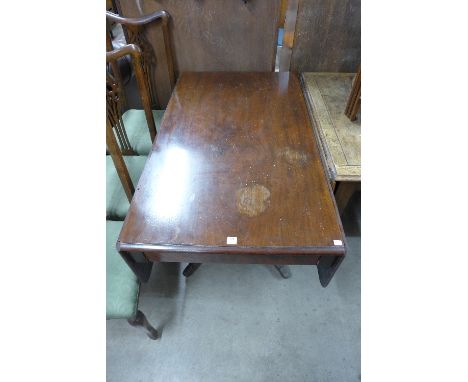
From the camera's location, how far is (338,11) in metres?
1.44

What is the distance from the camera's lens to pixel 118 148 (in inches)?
40.9

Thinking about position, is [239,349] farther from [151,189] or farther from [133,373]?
[151,189]

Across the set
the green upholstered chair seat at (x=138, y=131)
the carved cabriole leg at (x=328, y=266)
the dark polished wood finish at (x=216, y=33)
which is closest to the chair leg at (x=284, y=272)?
the carved cabriole leg at (x=328, y=266)

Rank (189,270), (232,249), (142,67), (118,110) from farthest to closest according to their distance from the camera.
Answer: (189,270)
(142,67)
(118,110)
(232,249)

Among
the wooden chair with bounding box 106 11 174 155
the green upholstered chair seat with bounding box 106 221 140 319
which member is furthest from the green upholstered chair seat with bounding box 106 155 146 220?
the green upholstered chair seat with bounding box 106 221 140 319

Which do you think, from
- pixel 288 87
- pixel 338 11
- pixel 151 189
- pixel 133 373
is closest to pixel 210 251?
pixel 151 189

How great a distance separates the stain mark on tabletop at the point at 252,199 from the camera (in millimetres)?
882

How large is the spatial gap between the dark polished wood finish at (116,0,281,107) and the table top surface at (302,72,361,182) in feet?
1.12

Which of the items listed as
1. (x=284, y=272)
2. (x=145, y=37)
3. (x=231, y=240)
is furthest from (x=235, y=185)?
(x=145, y=37)

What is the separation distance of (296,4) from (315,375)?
1.88 meters

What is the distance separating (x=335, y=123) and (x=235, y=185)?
699 millimetres

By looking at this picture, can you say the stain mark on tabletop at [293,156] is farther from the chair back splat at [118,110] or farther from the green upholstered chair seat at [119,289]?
the green upholstered chair seat at [119,289]

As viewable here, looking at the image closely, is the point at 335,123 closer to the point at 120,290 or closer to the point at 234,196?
the point at 234,196

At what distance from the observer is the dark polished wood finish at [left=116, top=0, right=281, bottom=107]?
144cm
